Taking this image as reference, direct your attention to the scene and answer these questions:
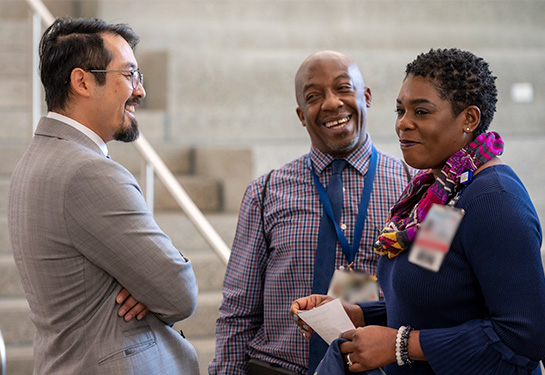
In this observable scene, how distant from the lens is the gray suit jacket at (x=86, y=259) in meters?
1.35

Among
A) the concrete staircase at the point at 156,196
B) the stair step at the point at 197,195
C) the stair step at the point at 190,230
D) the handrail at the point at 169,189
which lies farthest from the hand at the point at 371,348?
the stair step at the point at 197,195

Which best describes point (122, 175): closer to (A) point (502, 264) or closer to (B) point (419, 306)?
(B) point (419, 306)

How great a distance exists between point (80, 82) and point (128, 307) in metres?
0.53

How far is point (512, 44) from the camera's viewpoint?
4.19 meters

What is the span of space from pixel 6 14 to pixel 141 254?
300 centimetres

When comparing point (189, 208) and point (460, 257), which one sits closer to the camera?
point (460, 257)

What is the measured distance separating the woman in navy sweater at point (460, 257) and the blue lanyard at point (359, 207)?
0.36 metres

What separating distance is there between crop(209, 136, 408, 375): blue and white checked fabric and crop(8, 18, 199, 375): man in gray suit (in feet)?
1.01

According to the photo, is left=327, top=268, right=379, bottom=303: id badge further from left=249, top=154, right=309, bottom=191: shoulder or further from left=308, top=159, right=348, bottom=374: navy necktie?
left=249, top=154, right=309, bottom=191: shoulder

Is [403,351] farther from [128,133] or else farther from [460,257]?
[128,133]

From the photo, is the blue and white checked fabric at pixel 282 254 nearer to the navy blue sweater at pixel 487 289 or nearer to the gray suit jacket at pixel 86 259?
the gray suit jacket at pixel 86 259

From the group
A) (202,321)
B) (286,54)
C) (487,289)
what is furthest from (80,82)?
(286,54)

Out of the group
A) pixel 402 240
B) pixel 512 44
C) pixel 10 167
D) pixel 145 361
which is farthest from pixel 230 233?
pixel 512 44

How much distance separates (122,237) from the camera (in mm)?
1361
